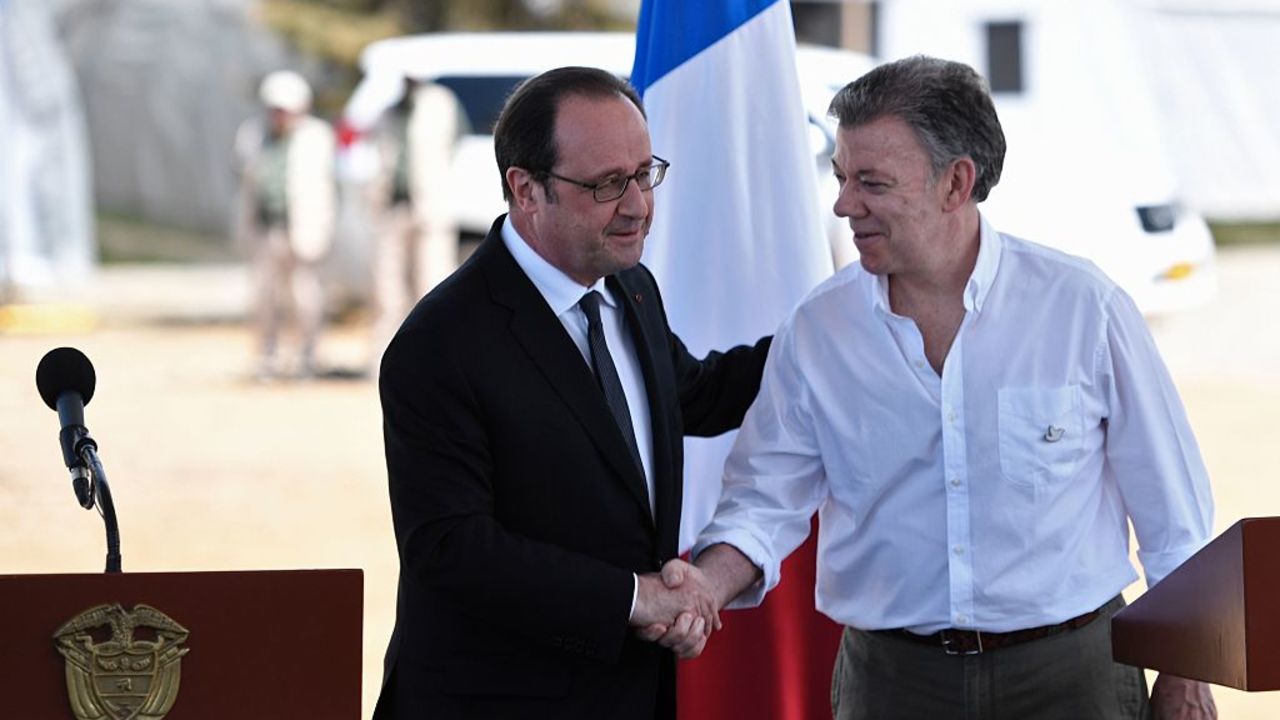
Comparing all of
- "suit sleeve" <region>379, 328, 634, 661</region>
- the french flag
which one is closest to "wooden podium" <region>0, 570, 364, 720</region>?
"suit sleeve" <region>379, 328, 634, 661</region>

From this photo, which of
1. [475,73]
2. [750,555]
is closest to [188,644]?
[750,555]

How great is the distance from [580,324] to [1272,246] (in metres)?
19.2

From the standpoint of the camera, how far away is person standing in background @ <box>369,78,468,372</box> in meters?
11.8

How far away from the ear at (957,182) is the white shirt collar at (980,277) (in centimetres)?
5

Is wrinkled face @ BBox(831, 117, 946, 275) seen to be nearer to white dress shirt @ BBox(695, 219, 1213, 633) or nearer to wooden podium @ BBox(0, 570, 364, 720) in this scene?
white dress shirt @ BBox(695, 219, 1213, 633)

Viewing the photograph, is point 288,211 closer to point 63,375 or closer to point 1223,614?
point 63,375

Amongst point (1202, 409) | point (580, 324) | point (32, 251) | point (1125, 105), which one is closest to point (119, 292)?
point (32, 251)

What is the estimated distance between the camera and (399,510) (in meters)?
2.56

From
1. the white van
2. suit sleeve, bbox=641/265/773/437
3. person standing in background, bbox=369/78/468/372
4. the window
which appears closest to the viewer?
suit sleeve, bbox=641/265/773/437

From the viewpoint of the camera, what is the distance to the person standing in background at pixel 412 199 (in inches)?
466

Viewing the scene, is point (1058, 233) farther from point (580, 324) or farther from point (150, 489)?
point (580, 324)

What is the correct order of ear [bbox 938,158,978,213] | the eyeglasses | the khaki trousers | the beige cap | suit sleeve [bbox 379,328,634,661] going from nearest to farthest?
suit sleeve [bbox 379,328,634,661] < the eyeglasses < ear [bbox 938,158,978,213] < the beige cap < the khaki trousers

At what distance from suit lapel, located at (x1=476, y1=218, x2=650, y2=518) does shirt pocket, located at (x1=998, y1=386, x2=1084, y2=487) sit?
0.55m

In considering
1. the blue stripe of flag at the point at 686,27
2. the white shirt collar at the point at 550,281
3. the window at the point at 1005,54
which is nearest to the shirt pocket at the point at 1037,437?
the white shirt collar at the point at 550,281
